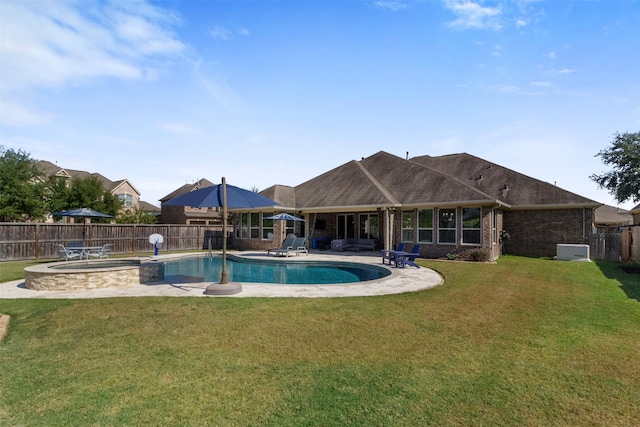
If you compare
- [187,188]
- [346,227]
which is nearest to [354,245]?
[346,227]

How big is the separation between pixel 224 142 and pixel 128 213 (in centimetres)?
2699

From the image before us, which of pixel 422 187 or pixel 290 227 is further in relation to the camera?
pixel 290 227

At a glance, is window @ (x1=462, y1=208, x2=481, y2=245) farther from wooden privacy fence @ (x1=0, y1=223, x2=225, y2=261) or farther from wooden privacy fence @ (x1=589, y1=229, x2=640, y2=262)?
wooden privacy fence @ (x1=0, y1=223, x2=225, y2=261)

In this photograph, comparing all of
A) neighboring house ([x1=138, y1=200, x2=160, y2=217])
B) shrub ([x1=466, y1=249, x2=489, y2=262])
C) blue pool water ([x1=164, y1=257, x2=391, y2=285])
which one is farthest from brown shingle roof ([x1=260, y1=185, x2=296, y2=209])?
neighboring house ([x1=138, y1=200, x2=160, y2=217])

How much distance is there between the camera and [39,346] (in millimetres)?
5215

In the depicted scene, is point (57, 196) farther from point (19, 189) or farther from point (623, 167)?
point (623, 167)

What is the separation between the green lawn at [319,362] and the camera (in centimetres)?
342

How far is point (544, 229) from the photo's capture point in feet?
66.1

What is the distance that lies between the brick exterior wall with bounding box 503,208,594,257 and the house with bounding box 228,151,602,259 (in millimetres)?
47

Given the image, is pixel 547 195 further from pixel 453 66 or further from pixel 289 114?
pixel 289 114

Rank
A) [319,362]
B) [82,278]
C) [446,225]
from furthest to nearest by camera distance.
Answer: [446,225]
[82,278]
[319,362]

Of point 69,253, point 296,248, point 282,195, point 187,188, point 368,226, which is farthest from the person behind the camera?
point 187,188

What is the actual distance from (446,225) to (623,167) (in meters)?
14.5

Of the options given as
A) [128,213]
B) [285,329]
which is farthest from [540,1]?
[128,213]
